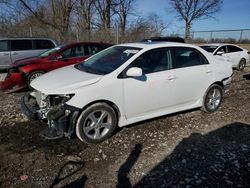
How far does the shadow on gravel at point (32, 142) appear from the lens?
3.88 meters

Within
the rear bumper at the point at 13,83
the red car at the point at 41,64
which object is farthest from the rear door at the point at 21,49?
the rear bumper at the point at 13,83

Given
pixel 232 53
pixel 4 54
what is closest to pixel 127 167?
pixel 4 54

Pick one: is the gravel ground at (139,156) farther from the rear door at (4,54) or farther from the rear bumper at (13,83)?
the rear door at (4,54)

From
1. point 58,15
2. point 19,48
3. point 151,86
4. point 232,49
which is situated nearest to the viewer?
point 151,86

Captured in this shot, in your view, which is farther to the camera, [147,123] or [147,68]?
[147,123]

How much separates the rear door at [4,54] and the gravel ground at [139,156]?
6.29 metres

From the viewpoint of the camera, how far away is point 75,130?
12.8 feet

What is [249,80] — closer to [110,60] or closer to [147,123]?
[147,123]

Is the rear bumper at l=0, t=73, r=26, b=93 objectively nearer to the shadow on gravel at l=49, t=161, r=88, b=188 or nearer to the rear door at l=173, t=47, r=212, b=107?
the shadow on gravel at l=49, t=161, r=88, b=188

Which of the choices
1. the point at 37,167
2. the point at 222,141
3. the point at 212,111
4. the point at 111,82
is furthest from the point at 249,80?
the point at 37,167

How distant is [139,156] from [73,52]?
530 cm

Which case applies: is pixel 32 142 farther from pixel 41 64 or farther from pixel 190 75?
pixel 41 64

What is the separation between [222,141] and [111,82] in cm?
225

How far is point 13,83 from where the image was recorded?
7082mm
